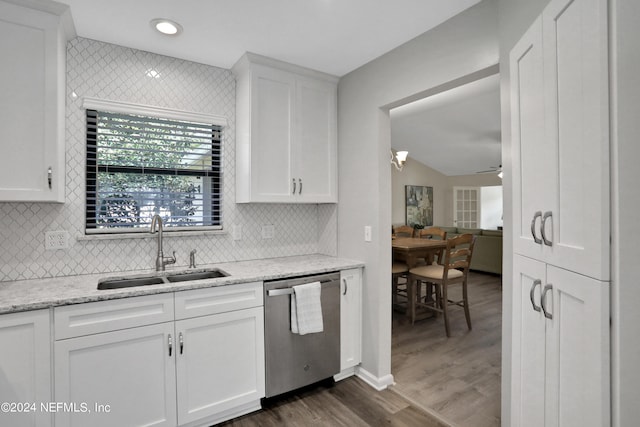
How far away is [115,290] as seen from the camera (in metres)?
1.78

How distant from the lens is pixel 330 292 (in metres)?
2.43

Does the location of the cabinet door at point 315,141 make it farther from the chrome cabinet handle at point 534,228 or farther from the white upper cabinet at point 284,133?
the chrome cabinet handle at point 534,228

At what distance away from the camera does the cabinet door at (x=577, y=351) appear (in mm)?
895

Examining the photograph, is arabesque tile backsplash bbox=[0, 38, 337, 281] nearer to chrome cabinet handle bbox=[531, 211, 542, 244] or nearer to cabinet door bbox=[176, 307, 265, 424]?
cabinet door bbox=[176, 307, 265, 424]

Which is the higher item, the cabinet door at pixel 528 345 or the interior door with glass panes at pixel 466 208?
the interior door with glass panes at pixel 466 208

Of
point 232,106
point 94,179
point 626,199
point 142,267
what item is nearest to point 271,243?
point 142,267

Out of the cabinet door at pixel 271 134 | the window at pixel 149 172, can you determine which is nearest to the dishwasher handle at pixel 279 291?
the cabinet door at pixel 271 134

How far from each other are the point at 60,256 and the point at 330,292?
5.84 ft

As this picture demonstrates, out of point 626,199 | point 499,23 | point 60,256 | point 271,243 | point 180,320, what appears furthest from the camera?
point 271,243

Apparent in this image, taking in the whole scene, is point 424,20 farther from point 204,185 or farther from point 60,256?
point 60,256

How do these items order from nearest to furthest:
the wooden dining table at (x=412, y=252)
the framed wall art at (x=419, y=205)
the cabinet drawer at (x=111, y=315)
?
1. the cabinet drawer at (x=111, y=315)
2. the wooden dining table at (x=412, y=252)
3. the framed wall art at (x=419, y=205)

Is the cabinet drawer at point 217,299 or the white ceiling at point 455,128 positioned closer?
the cabinet drawer at point 217,299

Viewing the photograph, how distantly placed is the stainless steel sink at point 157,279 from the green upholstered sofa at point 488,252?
18.2 ft

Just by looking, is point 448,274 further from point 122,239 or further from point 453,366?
point 122,239
